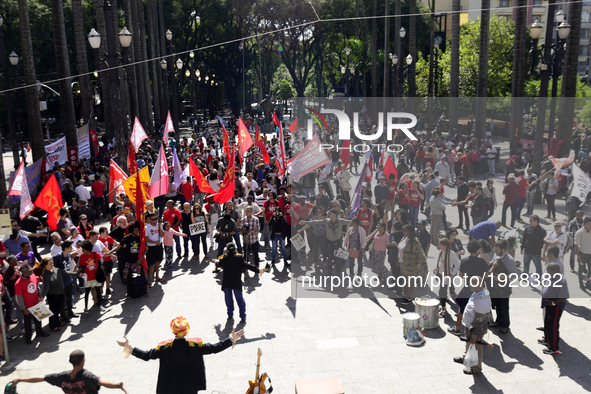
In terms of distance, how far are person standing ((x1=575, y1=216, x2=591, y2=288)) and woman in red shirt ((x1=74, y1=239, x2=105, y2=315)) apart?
28.6 feet

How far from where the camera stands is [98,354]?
8.88 m

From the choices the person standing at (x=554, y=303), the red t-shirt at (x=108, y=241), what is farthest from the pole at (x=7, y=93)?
the person standing at (x=554, y=303)

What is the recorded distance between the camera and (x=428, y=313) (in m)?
9.39

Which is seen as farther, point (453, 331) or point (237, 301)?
point (237, 301)

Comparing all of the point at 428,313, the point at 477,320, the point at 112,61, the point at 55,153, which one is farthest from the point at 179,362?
the point at 55,153

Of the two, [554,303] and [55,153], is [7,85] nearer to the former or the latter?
[55,153]

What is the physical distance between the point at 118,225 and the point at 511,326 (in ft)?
25.4

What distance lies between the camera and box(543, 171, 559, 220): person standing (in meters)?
11.6

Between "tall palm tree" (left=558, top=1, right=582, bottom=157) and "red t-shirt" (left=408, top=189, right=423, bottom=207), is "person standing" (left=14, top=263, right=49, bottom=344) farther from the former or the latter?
"tall palm tree" (left=558, top=1, right=582, bottom=157)

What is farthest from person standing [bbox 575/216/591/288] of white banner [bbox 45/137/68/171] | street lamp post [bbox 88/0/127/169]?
white banner [bbox 45/137/68/171]

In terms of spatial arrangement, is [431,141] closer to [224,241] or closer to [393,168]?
[393,168]

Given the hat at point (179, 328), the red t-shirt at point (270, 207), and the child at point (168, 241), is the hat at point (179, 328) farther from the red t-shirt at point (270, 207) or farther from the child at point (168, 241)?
the red t-shirt at point (270, 207)

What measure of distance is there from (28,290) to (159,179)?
17.4 ft

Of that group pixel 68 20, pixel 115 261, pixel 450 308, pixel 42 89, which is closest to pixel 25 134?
pixel 42 89
